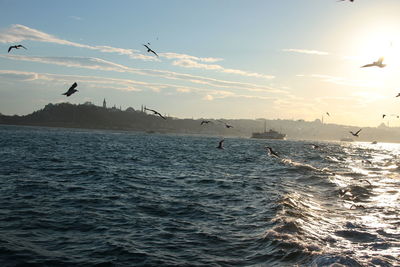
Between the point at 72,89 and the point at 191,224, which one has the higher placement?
the point at 72,89

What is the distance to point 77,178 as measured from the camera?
88.1 feet

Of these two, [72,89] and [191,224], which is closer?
[72,89]

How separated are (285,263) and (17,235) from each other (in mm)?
8839

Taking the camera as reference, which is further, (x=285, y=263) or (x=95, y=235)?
(x=95, y=235)

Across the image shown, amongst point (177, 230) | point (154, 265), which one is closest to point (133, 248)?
point (154, 265)

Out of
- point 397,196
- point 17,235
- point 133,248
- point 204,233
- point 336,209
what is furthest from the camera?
point 397,196

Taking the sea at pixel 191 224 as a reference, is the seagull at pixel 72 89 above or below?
above

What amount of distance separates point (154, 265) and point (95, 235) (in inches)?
137

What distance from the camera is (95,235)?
13047mm

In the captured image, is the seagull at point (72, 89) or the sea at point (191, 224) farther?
the seagull at point (72, 89)

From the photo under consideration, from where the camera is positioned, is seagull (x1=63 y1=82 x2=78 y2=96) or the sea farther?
seagull (x1=63 y1=82 x2=78 y2=96)

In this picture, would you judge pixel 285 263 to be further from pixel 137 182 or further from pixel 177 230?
pixel 137 182

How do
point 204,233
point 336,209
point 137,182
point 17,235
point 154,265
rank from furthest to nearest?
point 137,182, point 336,209, point 204,233, point 17,235, point 154,265

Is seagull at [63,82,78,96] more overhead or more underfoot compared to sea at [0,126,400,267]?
more overhead
